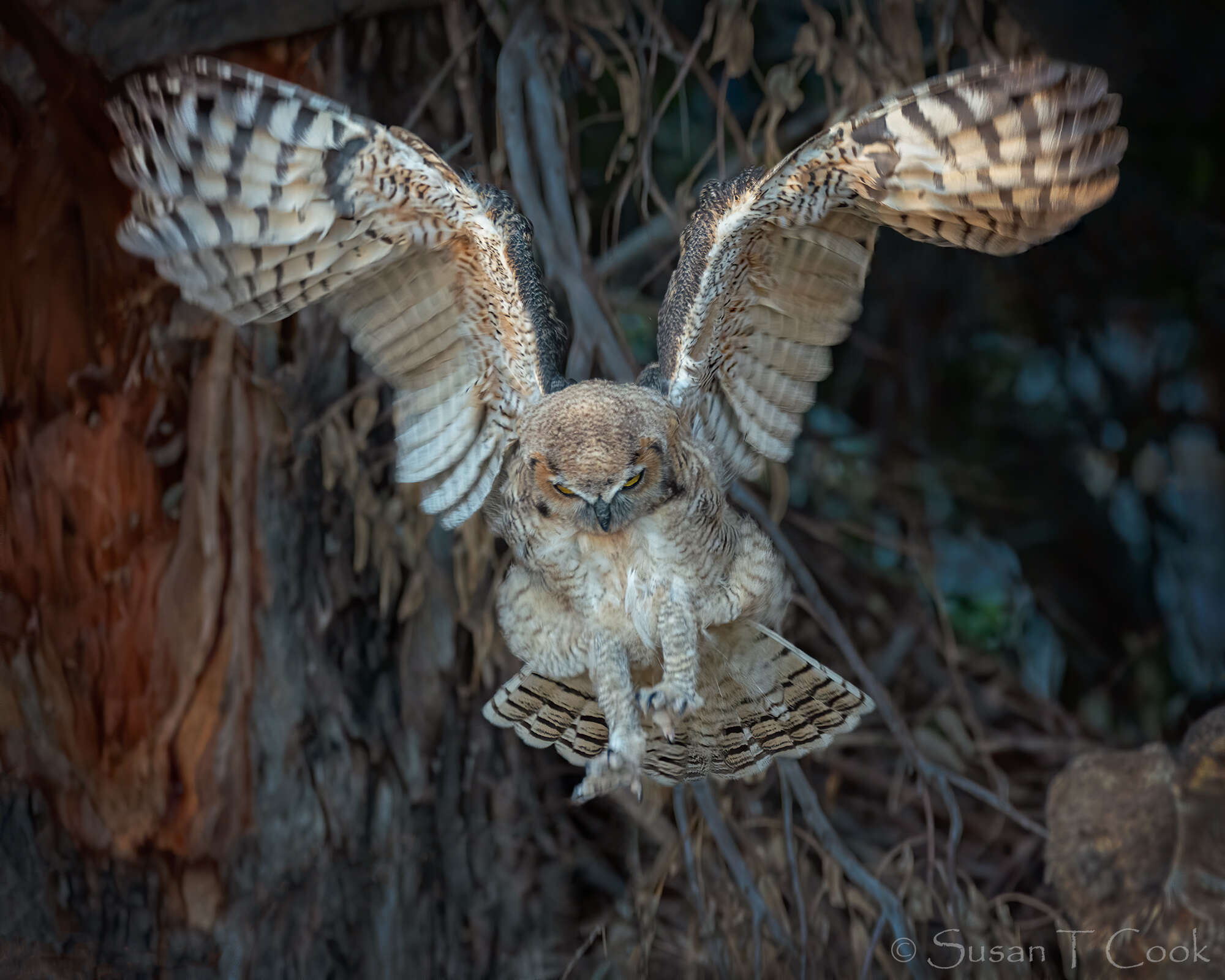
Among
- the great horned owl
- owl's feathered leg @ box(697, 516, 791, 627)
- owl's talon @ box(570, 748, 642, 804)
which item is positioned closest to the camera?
the great horned owl

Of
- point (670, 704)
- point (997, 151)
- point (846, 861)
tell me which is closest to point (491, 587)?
point (846, 861)

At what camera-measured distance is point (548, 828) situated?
355 centimetres

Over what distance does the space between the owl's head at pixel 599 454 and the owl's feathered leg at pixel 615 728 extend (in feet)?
0.85

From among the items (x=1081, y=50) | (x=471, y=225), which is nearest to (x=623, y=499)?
(x=471, y=225)

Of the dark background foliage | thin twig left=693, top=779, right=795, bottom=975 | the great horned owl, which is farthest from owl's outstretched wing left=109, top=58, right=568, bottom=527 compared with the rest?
thin twig left=693, top=779, right=795, bottom=975

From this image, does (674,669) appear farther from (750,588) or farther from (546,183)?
(546,183)

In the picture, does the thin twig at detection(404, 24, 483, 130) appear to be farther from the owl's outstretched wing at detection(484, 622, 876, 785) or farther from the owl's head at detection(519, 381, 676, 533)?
the owl's outstretched wing at detection(484, 622, 876, 785)

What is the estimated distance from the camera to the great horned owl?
166 cm

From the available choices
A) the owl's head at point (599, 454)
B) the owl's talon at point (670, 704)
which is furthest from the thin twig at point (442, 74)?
the owl's talon at point (670, 704)

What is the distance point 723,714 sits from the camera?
227cm

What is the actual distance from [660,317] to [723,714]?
2.86 feet

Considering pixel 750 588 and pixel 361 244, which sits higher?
pixel 361 244

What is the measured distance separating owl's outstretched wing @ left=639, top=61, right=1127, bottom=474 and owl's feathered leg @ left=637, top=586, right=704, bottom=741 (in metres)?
0.43

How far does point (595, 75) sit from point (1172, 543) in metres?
2.60
